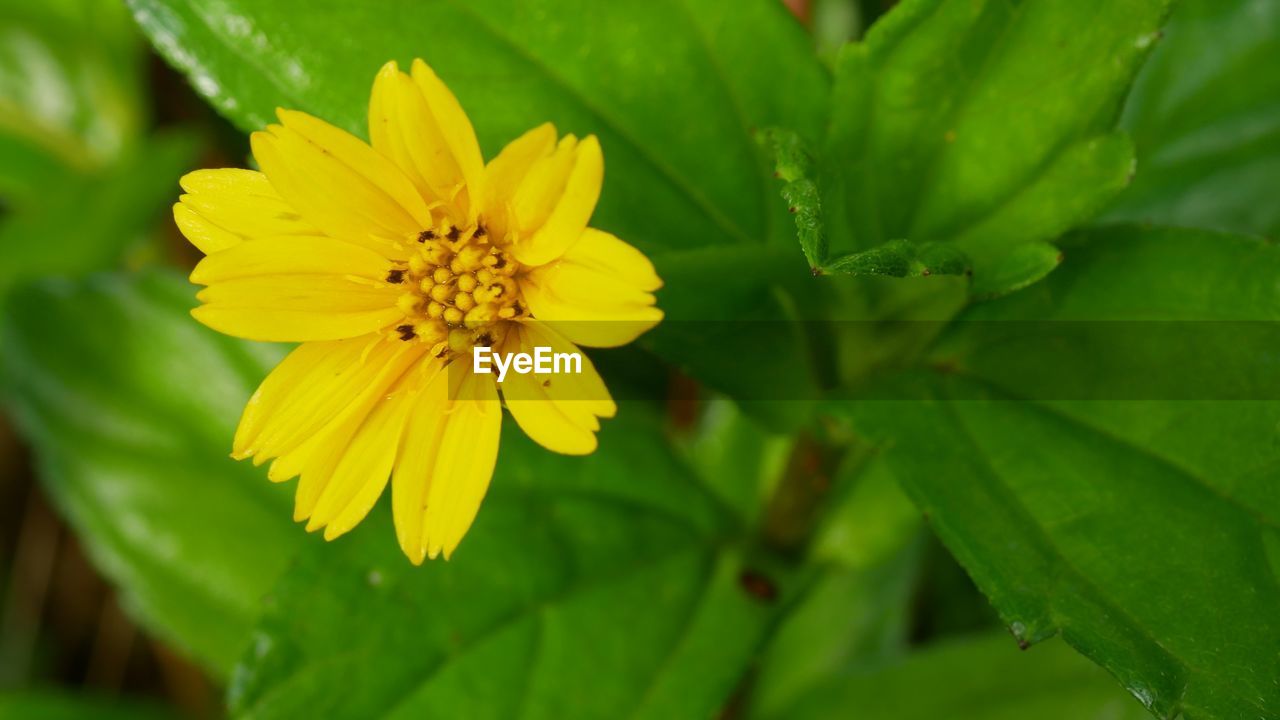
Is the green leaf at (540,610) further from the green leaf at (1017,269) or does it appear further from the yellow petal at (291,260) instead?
the green leaf at (1017,269)

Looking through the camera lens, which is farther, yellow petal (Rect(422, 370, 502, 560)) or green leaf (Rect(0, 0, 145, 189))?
green leaf (Rect(0, 0, 145, 189))

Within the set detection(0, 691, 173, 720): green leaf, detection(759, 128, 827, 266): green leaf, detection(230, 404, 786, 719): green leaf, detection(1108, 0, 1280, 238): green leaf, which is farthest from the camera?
detection(0, 691, 173, 720): green leaf

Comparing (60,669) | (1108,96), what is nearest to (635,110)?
(1108,96)

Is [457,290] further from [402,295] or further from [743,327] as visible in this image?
[743,327]

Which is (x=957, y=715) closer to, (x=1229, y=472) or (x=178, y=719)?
(x=1229, y=472)

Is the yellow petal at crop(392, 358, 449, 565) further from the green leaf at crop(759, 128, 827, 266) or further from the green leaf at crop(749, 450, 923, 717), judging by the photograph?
the green leaf at crop(749, 450, 923, 717)

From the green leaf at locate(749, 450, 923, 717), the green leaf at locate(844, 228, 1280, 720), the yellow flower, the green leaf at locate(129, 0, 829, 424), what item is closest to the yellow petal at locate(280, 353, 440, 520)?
the yellow flower
